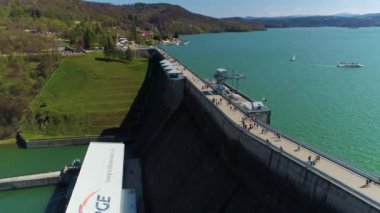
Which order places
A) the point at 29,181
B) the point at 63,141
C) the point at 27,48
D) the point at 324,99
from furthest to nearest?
the point at 27,48 < the point at 324,99 < the point at 63,141 < the point at 29,181

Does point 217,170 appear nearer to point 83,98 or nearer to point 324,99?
point 324,99

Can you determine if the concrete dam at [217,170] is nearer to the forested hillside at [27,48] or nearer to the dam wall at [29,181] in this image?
the dam wall at [29,181]

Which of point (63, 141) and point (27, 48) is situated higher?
point (27, 48)

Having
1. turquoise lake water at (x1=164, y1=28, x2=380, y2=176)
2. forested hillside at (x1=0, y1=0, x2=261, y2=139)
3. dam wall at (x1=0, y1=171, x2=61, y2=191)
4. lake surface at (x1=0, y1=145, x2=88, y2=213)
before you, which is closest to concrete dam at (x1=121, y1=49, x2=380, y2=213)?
lake surface at (x1=0, y1=145, x2=88, y2=213)

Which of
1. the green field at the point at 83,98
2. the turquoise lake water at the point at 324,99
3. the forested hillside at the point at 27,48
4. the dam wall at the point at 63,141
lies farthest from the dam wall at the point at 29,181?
the turquoise lake water at the point at 324,99

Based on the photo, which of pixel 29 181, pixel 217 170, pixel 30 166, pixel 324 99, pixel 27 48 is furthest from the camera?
pixel 27 48

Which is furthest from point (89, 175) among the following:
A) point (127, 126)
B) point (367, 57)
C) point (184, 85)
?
point (367, 57)

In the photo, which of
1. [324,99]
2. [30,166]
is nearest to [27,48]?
[30,166]

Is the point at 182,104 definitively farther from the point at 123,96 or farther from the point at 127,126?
the point at 123,96
